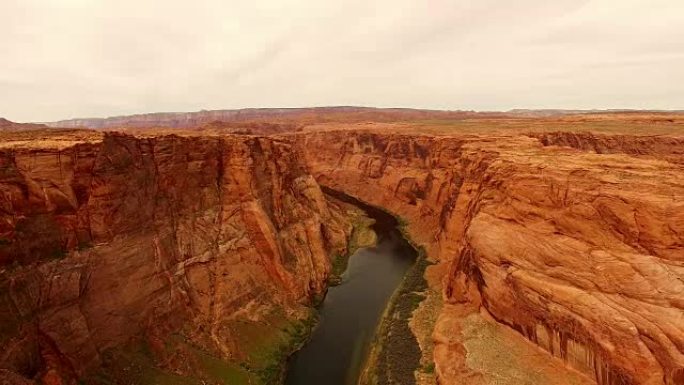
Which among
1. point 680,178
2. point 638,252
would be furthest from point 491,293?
point 680,178

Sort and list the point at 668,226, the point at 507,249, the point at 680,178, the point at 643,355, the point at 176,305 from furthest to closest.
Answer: the point at 507,249 < the point at 176,305 < the point at 680,178 < the point at 668,226 < the point at 643,355

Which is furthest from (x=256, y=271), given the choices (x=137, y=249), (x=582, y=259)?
(x=582, y=259)

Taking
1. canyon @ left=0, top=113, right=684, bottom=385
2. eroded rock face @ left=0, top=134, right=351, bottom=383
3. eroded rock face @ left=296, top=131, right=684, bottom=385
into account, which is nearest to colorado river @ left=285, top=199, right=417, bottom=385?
canyon @ left=0, top=113, right=684, bottom=385

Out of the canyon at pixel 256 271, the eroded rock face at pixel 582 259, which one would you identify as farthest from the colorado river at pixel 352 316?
the eroded rock face at pixel 582 259

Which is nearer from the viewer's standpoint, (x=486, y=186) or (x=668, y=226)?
(x=668, y=226)

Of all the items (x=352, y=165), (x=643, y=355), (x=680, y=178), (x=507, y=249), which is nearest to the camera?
(x=643, y=355)

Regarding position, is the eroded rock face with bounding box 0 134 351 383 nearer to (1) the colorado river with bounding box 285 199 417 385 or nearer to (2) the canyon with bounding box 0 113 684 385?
(2) the canyon with bounding box 0 113 684 385

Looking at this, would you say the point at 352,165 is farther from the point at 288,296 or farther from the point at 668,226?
the point at 668,226
